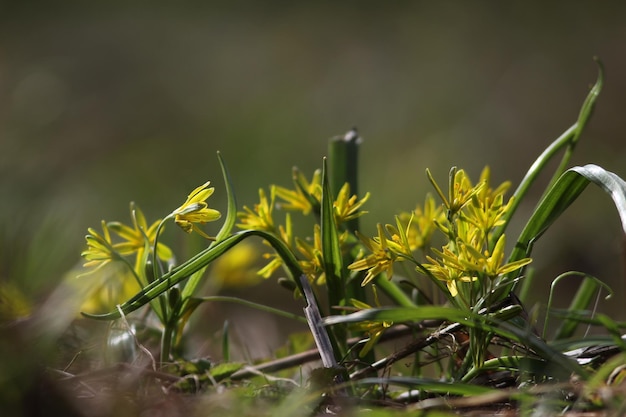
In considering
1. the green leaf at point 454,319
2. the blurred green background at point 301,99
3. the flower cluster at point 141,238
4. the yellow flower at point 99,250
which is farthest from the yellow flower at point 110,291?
the blurred green background at point 301,99

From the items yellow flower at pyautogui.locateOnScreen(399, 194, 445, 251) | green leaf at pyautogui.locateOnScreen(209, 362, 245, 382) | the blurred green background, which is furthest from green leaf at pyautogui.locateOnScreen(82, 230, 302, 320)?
the blurred green background

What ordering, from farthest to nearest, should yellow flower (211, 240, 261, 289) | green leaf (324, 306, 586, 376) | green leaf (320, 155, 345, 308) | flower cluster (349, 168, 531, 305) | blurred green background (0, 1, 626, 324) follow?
blurred green background (0, 1, 626, 324), yellow flower (211, 240, 261, 289), green leaf (320, 155, 345, 308), flower cluster (349, 168, 531, 305), green leaf (324, 306, 586, 376)

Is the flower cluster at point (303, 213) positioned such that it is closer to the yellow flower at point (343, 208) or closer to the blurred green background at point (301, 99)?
the yellow flower at point (343, 208)

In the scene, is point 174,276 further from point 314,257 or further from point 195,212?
point 314,257

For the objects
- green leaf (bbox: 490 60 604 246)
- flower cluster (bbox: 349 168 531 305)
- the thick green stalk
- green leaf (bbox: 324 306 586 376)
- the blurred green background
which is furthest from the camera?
the blurred green background

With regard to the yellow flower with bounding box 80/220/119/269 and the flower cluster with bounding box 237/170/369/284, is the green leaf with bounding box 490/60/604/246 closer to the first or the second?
the flower cluster with bounding box 237/170/369/284
